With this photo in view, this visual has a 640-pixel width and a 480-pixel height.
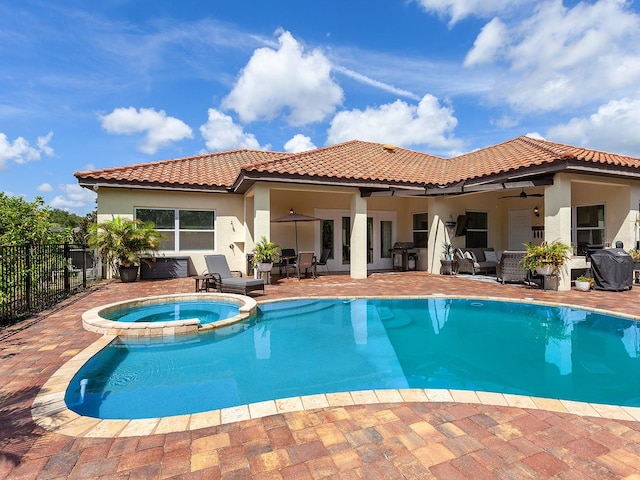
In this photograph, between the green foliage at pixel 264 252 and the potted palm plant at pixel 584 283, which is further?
the green foliage at pixel 264 252

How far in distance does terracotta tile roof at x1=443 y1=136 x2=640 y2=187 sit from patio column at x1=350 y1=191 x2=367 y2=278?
4.53 metres

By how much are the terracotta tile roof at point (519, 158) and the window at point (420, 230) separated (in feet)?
8.01

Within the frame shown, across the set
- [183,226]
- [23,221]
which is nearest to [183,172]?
[183,226]

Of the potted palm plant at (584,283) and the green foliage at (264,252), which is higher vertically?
the green foliage at (264,252)

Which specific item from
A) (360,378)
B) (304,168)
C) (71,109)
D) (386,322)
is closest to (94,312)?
(360,378)

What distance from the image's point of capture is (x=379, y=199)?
17453 mm

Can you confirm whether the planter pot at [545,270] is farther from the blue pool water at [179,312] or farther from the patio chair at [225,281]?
the blue pool water at [179,312]

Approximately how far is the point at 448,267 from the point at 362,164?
20.4 feet

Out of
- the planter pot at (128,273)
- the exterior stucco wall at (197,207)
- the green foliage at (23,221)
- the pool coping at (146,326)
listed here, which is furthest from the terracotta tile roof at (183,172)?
the pool coping at (146,326)

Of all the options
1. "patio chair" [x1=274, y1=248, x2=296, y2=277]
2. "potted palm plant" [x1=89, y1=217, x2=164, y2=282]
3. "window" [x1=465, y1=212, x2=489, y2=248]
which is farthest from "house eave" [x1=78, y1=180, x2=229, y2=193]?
"window" [x1=465, y1=212, x2=489, y2=248]

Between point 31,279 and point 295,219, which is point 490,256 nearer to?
point 295,219

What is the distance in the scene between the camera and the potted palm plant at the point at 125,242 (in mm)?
12703

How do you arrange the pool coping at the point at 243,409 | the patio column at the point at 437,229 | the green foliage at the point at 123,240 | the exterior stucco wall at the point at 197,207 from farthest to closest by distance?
the patio column at the point at 437,229, the exterior stucco wall at the point at 197,207, the green foliage at the point at 123,240, the pool coping at the point at 243,409

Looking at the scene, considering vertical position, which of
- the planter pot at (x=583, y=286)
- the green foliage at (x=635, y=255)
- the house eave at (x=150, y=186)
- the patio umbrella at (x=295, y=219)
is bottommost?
the planter pot at (x=583, y=286)
